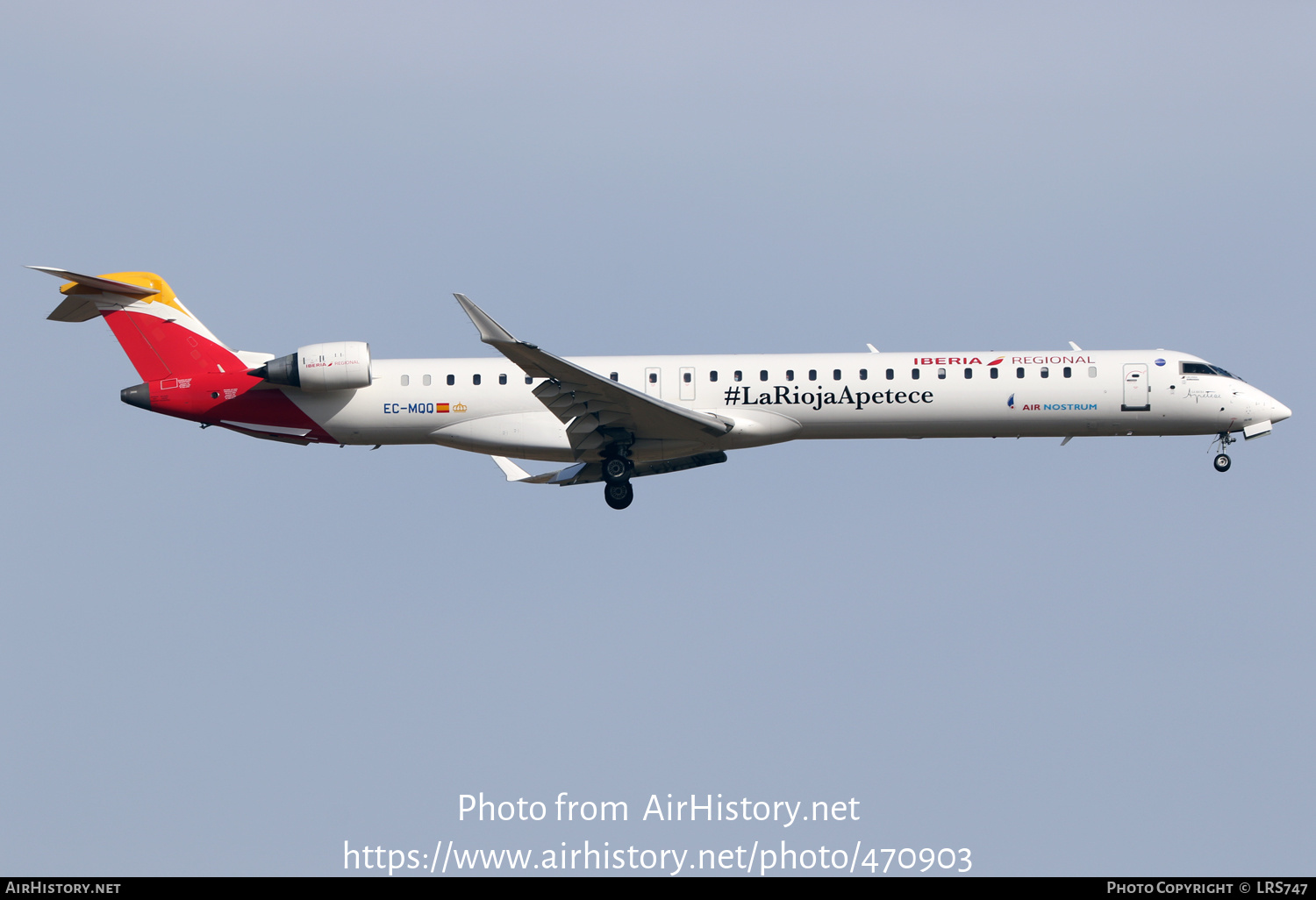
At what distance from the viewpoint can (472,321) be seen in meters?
27.8

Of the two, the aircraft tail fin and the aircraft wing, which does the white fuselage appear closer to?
the aircraft wing

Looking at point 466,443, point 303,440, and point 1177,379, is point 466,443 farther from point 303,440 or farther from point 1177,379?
point 1177,379

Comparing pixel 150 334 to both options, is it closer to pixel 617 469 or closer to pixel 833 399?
pixel 617 469

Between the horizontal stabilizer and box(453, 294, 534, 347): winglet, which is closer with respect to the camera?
box(453, 294, 534, 347): winglet

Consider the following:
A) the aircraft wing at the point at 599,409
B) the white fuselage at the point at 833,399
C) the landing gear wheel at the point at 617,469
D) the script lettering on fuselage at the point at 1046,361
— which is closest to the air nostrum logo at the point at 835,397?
the white fuselage at the point at 833,399

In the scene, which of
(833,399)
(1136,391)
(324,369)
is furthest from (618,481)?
(1136,391)

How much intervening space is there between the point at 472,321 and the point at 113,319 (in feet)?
35.6

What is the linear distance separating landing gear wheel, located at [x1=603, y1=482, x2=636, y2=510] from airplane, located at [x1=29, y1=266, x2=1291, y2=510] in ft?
0.14

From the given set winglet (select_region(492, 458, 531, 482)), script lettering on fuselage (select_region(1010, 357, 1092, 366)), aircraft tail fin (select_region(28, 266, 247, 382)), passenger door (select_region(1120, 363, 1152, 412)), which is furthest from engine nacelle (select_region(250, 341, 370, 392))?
passenger door (select_region(1120, 363, 1152, 412))

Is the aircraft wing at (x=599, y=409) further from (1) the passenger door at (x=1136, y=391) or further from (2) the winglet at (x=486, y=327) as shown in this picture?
(1) the passenger door at (x=1136, y=391)

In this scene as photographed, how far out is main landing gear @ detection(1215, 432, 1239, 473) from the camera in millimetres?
32188
